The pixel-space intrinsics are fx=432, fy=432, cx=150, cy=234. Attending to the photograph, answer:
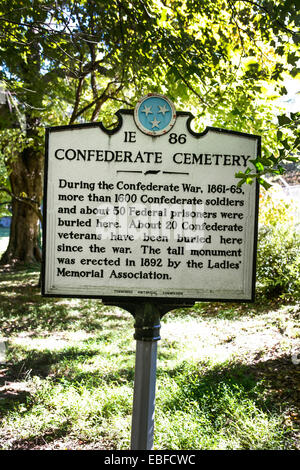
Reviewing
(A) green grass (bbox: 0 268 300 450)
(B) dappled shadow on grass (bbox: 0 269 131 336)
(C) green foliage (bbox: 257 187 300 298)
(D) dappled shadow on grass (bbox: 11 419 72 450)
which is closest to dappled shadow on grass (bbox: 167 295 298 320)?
(A) green grass (bbox: 0 268 300 450)

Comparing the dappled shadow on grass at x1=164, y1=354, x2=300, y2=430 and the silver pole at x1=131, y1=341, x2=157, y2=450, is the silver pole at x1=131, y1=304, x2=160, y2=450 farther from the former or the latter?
the dappled shadow on grass at x1=164, y1=354, x2=300, y2=430

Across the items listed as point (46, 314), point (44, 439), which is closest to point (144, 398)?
point (44, 439)

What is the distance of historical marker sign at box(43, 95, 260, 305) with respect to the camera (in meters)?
2.53

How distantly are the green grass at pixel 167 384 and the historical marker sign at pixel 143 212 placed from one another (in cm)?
170

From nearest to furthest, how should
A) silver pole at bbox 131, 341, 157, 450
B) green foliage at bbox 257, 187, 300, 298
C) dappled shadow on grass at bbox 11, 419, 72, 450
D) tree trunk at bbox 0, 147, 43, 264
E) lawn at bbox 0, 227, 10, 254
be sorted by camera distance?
silver pole at bbox 131, 341, 157, 450, dappled shadow on grass at bbox 11, 419, 72, 450, green foliage at bbox 257, 187, 300, 298, tree trunk at bbox 0, 147, 43, 264, lawn at bbox 0, 227, 10, 254

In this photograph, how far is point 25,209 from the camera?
54.7 feet

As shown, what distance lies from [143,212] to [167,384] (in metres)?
2.78

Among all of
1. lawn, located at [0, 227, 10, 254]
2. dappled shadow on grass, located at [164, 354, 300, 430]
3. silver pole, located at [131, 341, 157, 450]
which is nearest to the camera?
silver pole, located at [131, 341, 157, 450]

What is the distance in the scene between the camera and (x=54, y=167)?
2.55m

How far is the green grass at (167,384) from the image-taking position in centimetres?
365

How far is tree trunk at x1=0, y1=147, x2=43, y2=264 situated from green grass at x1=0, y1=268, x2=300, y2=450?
8.69 m

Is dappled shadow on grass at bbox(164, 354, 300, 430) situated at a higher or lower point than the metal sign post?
lower

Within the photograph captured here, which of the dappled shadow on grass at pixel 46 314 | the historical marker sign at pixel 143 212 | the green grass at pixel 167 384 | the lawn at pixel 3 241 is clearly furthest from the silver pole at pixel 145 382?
the lawn at pixel 3 241
